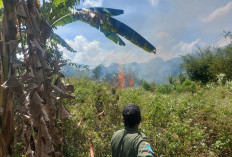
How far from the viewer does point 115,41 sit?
695 cm

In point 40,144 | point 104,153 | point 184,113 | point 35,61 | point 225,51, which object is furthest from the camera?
point 225,51

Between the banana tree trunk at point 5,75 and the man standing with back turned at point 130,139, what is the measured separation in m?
1.64

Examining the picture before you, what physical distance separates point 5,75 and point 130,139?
6.73 feet

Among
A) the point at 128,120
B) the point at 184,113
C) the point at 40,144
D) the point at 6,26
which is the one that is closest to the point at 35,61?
the point at 6,26

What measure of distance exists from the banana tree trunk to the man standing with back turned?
5.37ft

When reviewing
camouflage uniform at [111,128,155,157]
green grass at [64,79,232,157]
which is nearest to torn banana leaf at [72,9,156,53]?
green grass at [64,79,232,157]

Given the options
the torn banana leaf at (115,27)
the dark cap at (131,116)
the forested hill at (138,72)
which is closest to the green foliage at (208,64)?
the forested hill at (138,72)

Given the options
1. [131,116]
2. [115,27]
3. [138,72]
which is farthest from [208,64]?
[138,72]

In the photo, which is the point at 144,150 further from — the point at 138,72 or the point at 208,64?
the point at 138,72

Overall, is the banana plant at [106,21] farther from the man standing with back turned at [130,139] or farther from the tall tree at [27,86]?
the man standing with back turned at [130,139]

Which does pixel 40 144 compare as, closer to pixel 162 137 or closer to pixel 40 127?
pixel 40 127

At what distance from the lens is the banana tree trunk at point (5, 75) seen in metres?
2.48

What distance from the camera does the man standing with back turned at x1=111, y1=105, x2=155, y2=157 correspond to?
1760mm

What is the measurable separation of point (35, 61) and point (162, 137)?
251cm
